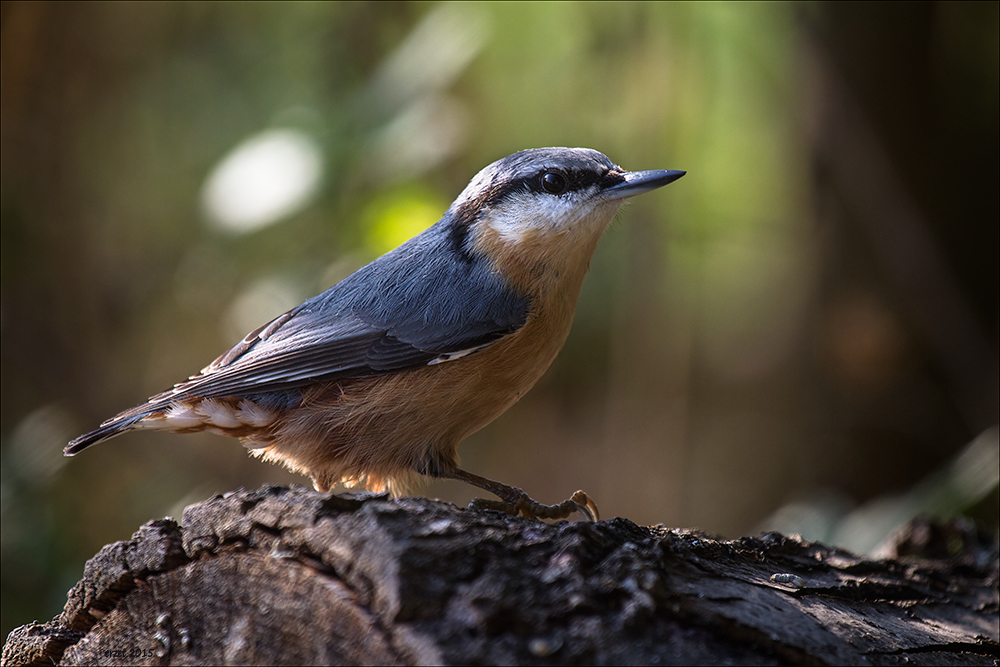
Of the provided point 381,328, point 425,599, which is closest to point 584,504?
point 381,328

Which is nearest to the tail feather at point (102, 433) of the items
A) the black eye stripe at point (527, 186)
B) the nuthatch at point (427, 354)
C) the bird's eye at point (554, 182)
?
the nuthatch at point (427, 354)

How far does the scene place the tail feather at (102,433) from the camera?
266cm

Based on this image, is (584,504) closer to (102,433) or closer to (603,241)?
(102,433)

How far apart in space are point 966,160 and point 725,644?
4153mm

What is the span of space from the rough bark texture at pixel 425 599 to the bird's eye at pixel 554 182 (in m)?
1.37

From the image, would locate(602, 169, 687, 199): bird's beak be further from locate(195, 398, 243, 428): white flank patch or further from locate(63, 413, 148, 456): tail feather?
locate(63, 413, 148, 456): tail feather

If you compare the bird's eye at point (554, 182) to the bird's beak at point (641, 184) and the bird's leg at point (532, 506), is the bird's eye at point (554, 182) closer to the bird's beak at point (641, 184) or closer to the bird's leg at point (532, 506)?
the bird's beak at point (641, 184)

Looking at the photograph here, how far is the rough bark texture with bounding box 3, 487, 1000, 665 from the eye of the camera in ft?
4.48

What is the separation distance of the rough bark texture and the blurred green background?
230cm

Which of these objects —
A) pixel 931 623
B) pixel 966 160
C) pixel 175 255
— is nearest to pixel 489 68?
pixel 175 255

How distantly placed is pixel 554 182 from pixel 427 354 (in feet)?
2.54

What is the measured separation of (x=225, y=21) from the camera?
20.0 feet

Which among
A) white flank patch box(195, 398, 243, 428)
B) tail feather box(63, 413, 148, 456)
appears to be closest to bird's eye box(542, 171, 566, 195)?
white flank patch box(195, 398, 243, 428)

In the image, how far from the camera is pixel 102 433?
2682mm
